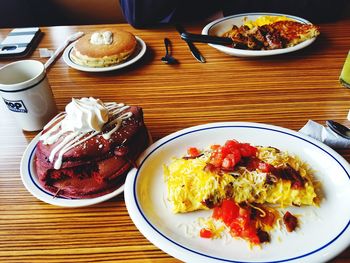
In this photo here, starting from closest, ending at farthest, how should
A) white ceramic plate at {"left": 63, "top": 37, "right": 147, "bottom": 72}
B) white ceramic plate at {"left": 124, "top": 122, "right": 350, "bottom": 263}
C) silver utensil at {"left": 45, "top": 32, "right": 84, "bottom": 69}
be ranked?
1. white ceramic plate at {"left": 124, "top": 122, "right": 350, "bottom": 263}
2. white ceramic plate at {"left": 63, "top": 37, "right": 147, "bottom": 72}
3. silver utensil at {"left": 45, "top": 32, "right": 84, "bottom": 69}

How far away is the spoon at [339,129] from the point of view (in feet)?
3.43

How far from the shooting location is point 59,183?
2.95 feet

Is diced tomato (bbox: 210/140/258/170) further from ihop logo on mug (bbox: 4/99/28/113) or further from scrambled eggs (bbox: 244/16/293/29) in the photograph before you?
scrambled eggs (bbox: 244/16/293/29)

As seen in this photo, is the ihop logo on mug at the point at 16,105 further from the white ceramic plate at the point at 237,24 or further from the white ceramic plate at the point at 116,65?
the white ceramic plate at the point at 237,24

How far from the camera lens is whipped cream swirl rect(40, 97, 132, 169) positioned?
88 cm

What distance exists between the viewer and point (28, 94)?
110 cm

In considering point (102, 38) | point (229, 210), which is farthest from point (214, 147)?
point (102, 38)

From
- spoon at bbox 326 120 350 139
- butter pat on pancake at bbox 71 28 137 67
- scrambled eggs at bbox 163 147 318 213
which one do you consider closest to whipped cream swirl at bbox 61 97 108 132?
scrambled eggs at bbox 163 147 318 213

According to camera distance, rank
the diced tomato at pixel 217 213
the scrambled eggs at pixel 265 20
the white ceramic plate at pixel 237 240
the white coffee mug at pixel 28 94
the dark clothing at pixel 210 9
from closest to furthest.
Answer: the white ceramic plate at pixel 237 240 < the diced tomato at pixel 217 213 < the white coffee mug at pixel 28 94 < the scrambled eggs at pixel 265 20 < the dark clothing at pixel 210 9

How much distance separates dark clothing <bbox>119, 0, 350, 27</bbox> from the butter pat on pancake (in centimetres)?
37

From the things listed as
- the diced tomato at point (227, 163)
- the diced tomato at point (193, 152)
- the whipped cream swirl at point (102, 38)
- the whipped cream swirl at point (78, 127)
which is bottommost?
the diced tomato at point (193, 152)

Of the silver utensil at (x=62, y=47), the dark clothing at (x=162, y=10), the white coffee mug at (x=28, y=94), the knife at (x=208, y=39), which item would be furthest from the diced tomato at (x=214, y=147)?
the dark clothing at (x=162, y=10)

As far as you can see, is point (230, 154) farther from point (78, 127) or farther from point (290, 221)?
point (78, 127)

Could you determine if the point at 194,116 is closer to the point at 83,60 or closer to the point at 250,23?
the point at 83,60
